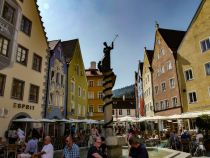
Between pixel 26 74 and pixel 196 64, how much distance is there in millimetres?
21964

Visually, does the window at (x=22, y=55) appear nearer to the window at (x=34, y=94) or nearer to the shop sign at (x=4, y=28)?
the window at (x=34, y=94)

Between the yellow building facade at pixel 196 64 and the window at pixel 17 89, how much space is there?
21.8 metres

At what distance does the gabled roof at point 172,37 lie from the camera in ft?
123

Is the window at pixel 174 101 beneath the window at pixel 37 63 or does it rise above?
beneath

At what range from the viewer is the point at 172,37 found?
40375 mm

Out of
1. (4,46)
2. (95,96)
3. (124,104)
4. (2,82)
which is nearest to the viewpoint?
(4,46)

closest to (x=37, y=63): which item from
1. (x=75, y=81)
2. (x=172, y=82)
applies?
(x=75, y=81)

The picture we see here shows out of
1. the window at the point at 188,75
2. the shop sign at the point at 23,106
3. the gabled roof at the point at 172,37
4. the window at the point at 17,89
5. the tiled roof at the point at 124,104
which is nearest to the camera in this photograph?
the shop sign at the point at 23,106

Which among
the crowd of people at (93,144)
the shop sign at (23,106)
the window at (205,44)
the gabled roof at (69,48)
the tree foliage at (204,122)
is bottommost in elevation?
the crowd of people at (93,144)

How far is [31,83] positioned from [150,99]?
27.2 meters

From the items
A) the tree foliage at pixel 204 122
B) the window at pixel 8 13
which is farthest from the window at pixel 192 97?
the window at pixel 8 13

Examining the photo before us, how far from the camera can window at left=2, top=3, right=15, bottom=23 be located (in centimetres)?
1816

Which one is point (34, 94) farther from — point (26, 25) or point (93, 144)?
point (93, 144)

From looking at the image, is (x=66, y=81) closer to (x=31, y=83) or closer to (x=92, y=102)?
(x=31, y=83)
